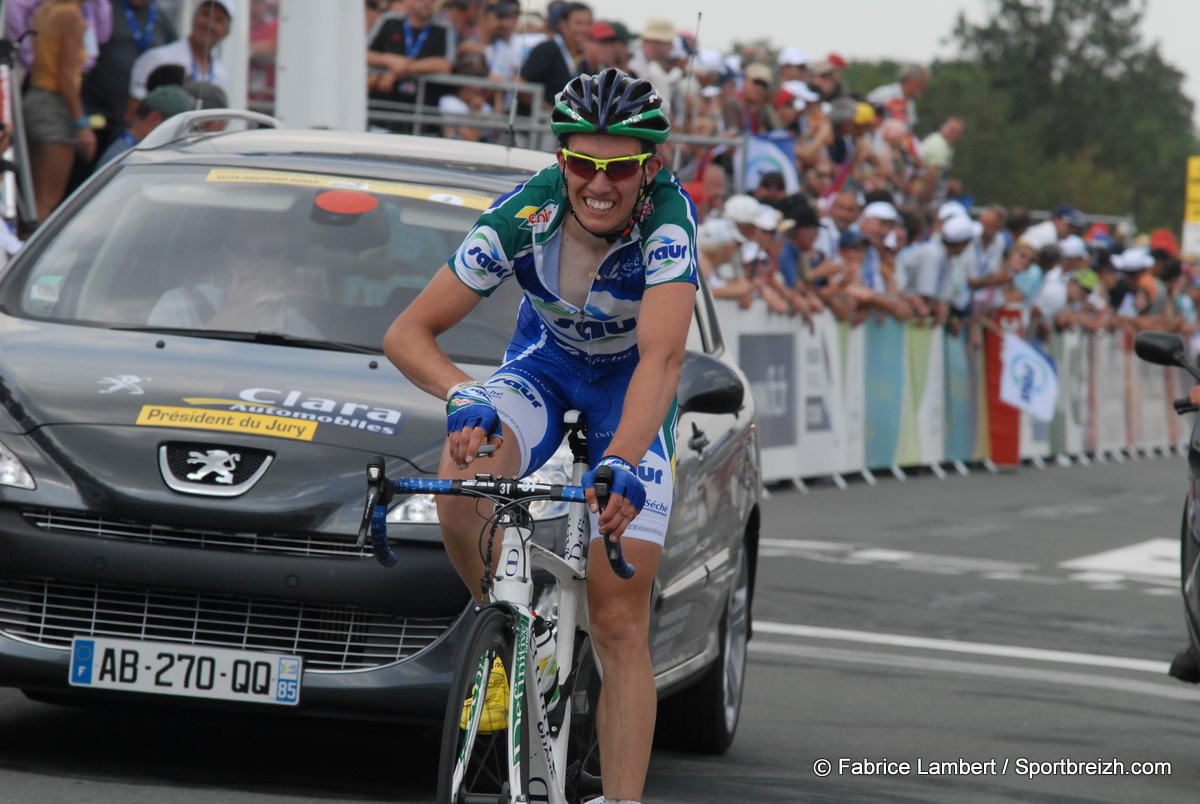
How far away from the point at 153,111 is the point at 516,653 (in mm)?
8163

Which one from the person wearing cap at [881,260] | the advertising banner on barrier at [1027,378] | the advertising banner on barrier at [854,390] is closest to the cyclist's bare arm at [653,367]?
the advertising banner on barrier at [854,390]

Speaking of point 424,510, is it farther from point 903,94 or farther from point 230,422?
point 903,94

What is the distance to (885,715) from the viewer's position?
307 inches

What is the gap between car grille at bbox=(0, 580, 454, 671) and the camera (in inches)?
207

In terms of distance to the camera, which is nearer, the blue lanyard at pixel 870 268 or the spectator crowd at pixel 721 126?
the spectator crowd at pixel 721 126

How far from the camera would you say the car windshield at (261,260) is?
6.26m

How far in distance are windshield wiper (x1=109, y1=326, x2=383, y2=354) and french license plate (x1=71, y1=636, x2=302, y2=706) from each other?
120 cm

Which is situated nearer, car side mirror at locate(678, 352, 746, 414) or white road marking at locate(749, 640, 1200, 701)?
car side mirror at locate(678, 352, 746, 414)

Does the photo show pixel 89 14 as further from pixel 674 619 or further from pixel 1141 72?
pixel 1141 72

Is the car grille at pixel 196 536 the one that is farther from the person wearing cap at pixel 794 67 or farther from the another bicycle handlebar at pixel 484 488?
the person wearing cap at pixel 794 67

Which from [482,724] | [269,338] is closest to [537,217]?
[482,724]

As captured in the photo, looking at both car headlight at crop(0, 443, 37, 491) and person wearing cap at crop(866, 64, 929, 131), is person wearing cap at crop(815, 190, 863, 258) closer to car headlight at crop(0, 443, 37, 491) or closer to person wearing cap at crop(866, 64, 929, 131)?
person wearing cap at crop(866, 64, 929, 131)

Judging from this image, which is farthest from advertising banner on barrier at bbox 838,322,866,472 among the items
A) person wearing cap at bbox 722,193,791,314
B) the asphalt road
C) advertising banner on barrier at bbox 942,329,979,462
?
Answer: the asphalt road

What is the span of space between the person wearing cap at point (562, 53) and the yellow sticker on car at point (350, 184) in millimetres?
8867
